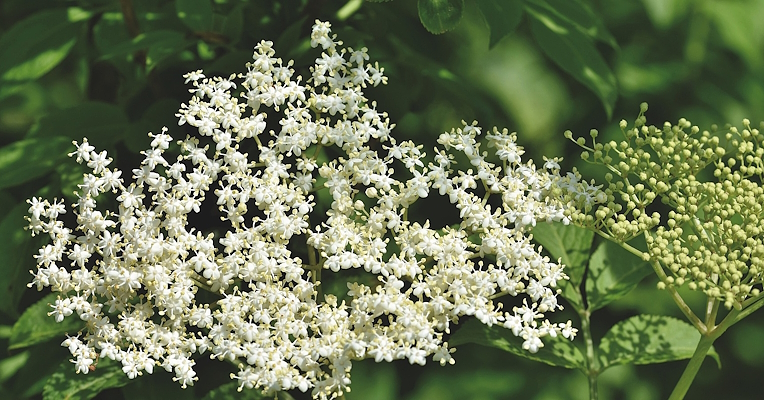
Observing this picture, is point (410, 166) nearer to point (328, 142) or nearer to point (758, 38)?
point (328, 142)

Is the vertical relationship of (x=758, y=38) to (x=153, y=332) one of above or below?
above

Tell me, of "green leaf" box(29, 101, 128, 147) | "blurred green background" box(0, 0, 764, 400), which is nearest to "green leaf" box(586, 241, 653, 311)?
"blurred green background" box(0, 0, 764, 400)

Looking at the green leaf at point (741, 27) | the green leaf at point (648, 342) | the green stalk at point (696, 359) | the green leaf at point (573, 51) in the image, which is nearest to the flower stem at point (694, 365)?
the green stalk at point (696, 359)

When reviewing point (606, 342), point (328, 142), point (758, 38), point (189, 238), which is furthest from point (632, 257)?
point (758, 38)

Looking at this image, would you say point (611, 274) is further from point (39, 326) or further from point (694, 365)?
point (39, 326)

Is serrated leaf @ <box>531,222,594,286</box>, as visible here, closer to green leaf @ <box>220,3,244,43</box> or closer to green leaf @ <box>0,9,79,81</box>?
green leaf @ <box>220,3,244,43</box>

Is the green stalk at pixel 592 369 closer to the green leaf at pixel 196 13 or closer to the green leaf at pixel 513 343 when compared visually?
the green leaf at pixel 513 343

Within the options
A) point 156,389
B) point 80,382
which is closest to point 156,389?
point 156,389
